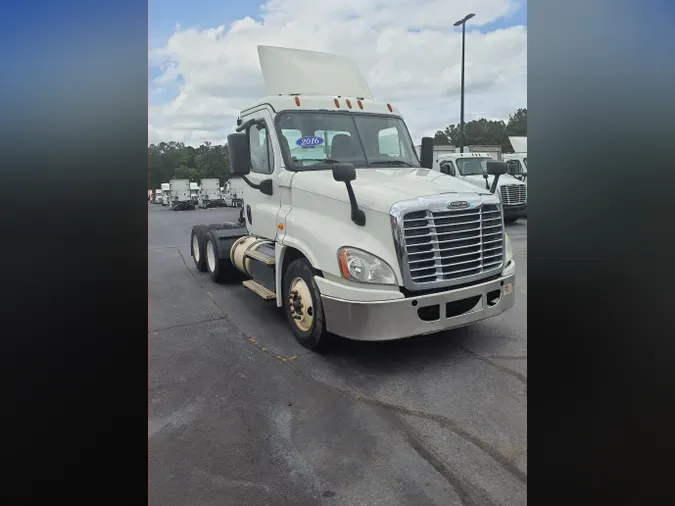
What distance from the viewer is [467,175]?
1539 cm

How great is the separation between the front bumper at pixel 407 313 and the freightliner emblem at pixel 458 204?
0.74m

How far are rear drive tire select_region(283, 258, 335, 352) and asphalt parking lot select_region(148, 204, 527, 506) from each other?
0.15 m

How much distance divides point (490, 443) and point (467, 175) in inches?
526

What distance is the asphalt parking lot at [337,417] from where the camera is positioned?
256 cm

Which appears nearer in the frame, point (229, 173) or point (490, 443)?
point (490, 443)

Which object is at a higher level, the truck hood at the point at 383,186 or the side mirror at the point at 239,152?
the side mirror at the point at 239,152

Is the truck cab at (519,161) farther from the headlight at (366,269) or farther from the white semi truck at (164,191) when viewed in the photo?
the headlight at (366,269)

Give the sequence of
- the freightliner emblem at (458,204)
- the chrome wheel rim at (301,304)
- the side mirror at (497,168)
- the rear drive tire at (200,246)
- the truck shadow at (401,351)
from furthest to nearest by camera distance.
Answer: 1. the rear drive tire at (200,246)
2. the side mirror at (497,168)
3. the chrome wheel rim at (301,304)
4. the truck shadow at (401,351)
5. the freightliner emblem at (458,204)

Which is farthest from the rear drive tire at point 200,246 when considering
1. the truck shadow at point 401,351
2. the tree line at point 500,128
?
the tree line at point 500,128

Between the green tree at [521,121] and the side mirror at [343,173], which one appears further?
the side mirror at [343,173]

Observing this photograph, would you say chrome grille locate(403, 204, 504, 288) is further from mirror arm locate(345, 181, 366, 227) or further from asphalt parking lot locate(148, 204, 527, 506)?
asphalt parking lot locate(148, 204, 527, 506)

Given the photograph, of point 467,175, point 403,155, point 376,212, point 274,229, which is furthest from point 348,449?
point 467,175
